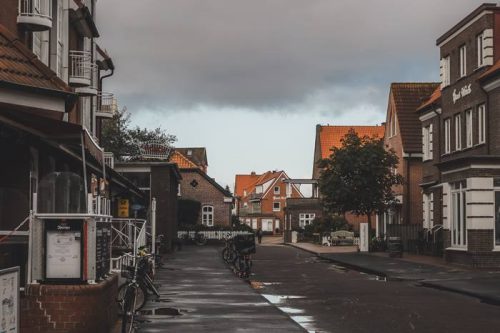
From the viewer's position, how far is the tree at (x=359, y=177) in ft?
160

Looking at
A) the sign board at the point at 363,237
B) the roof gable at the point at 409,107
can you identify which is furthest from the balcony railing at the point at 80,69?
the roof gable at the point at 409,107

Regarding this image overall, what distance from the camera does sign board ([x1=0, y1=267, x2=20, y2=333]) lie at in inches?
253

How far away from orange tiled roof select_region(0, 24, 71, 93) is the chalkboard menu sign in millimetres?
1897

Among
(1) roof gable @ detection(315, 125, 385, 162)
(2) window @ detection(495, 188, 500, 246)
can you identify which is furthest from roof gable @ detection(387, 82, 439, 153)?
(1) roof gable @ detection(315, 125, 385, 162)

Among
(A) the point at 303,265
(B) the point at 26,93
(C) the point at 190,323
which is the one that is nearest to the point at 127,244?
(C) the point at 190,323

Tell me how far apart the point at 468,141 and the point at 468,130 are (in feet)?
1.57

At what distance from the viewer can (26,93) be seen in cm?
1073

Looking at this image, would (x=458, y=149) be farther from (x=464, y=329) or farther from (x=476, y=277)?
(x=464, y=329)

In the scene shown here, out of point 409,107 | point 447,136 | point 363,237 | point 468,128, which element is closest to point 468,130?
point 468,128

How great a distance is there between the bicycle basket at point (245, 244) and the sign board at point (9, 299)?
21.5 metres

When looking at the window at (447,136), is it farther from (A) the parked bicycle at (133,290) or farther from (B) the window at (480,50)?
(A) the parked bicycle at (133,290)

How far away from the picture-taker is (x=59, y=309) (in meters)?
10.4

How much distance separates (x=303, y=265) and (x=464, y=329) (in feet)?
75.9

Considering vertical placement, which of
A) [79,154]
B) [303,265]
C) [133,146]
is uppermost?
[133,146]
